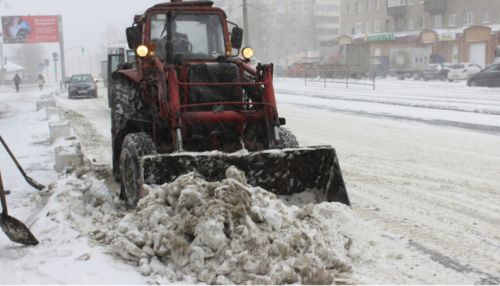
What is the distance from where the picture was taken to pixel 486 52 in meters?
46.3

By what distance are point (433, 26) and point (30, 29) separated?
41104mm

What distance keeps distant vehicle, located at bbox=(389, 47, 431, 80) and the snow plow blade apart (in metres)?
40.6

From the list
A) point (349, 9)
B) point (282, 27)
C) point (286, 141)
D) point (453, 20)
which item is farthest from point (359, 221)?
point (282, 27)

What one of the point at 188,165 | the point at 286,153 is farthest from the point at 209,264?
the point at 286,153

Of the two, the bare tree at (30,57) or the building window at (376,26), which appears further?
the bare tree at (30,57)

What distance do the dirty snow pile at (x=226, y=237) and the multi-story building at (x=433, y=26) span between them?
4513 centimetres

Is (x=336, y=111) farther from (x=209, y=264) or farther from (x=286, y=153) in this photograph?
(x=209, y=264)

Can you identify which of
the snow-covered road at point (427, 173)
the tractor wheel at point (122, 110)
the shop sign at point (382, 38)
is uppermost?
the shop sign at point (382, 38)

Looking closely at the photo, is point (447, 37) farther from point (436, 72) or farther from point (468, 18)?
point (436, 72)

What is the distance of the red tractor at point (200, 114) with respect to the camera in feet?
19.1

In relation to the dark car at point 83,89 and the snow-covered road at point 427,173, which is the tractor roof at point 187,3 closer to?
the snow-covered road at point 427,173

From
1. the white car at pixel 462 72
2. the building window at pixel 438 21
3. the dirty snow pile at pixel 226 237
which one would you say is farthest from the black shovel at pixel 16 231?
the building window at pixel 438 21

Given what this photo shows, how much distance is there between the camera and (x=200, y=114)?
6.37 meters

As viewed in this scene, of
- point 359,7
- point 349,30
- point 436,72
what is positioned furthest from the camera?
point 349,30
